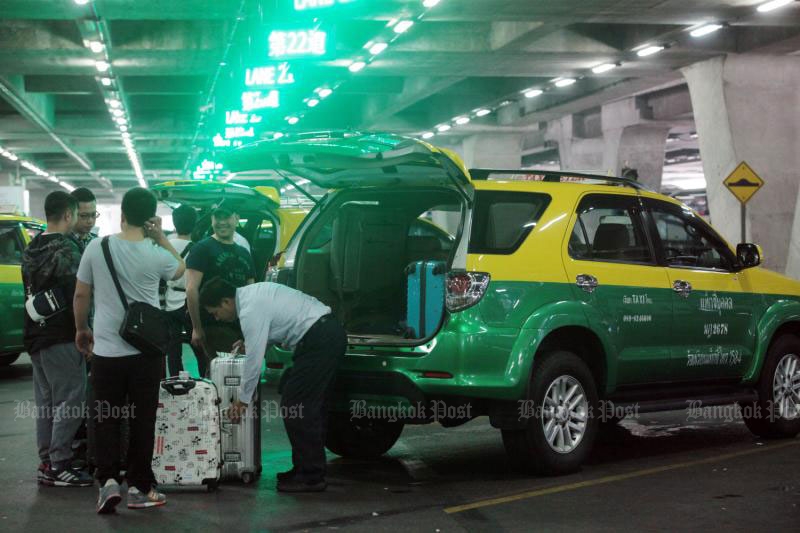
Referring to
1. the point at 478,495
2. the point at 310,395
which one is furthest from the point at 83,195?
the point at 478,495

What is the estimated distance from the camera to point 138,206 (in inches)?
279

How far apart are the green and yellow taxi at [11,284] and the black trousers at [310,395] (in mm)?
7771

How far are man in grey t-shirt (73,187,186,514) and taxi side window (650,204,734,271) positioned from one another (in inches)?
153

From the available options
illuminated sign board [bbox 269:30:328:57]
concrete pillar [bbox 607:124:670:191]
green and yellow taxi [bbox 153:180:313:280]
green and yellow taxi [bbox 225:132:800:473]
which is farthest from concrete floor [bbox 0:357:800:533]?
concrete pillar [bbox 607:124:670:191]

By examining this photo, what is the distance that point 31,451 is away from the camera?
937 centimetres

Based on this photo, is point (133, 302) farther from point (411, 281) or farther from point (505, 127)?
point (505, 127)

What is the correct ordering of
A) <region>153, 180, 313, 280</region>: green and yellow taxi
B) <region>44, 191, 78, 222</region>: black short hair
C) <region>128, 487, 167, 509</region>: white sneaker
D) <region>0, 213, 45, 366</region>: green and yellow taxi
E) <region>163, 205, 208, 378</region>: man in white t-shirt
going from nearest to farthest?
<region>128, 487, 167, 509</region>: white sneaker
<region>44, 191, 78, 222</region>: black short hair
<region>163, 205, 208, 378</region>: man in white t-shirt
<region>153, 180, 313, 280</region>: green and yellow taxi
<region>0, 213, 45, 366</region>: green and yellow taxi

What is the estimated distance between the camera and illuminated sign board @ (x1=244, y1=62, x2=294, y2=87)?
68.4 feet

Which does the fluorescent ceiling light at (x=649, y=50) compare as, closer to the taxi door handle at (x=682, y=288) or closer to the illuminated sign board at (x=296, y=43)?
the illuminated sign board at (x=296, y=43)

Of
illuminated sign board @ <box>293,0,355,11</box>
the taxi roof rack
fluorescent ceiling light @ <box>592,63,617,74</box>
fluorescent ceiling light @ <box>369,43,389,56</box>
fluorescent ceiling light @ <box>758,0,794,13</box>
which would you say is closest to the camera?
the taxi roof rack

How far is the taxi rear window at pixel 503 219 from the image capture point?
300 inches

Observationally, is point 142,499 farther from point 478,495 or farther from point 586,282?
point 586,282

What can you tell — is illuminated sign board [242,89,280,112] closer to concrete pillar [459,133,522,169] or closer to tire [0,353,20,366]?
tire [0,353,20,366]

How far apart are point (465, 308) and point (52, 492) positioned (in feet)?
9.49
